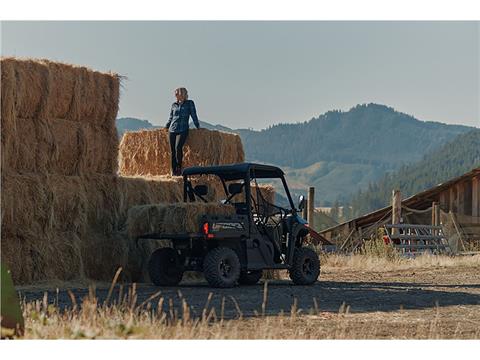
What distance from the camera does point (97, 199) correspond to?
19203mm

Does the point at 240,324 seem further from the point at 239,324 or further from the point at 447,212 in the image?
the point at 447,212

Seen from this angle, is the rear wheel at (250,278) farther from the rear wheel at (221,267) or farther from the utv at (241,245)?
the rear wheel at (221,267)

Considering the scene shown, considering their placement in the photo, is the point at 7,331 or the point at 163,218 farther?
the point at 163,218

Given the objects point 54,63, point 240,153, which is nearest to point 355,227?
point 240,153

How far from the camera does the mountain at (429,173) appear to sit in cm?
15450

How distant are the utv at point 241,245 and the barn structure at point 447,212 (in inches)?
579

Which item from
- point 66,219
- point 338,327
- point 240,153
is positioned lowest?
point 338,327

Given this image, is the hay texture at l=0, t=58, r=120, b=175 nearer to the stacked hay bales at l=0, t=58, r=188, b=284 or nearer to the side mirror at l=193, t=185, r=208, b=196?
the stacked hay bales at l=0, t=58, r=188, b=284

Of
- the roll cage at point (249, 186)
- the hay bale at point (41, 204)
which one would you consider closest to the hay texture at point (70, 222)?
the hay bale at point (41, 204)

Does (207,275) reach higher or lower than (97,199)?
lower

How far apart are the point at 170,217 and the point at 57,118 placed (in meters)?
2.74

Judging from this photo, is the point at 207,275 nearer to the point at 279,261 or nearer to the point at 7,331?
the point at 279,261

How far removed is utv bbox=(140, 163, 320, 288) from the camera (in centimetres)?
1730

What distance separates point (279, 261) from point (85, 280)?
348 centimetres
